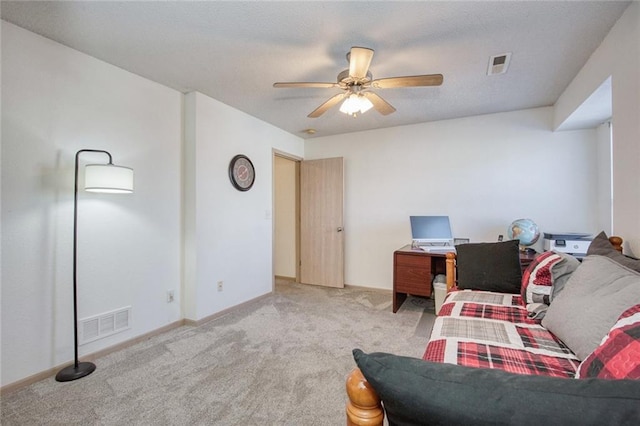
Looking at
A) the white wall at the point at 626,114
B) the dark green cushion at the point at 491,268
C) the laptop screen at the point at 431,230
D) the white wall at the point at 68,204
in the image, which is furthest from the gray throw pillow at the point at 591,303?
the white wall at the point at 68,204

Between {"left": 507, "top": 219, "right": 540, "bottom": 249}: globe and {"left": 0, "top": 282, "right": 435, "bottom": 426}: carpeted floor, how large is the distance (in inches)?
49.6

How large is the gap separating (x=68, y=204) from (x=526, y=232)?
423 cm

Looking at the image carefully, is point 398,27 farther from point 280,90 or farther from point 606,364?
point 606,364

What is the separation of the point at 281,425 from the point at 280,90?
2.74 m

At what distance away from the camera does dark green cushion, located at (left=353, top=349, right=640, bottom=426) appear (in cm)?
47

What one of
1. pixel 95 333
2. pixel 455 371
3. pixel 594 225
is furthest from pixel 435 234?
pixel 95 333

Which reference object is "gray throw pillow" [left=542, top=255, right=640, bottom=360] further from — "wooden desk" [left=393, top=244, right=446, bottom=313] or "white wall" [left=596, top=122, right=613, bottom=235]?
"white wall" [left=596, top=122, right=613, bottom=235]

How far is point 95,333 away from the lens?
7.69ft

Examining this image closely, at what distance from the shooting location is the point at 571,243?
9.70 ft

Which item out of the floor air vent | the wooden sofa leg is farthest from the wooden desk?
the wooden sofa leg

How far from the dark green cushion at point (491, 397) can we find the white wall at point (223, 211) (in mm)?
2812

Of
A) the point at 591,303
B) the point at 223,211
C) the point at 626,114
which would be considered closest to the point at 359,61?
the point at 626,114

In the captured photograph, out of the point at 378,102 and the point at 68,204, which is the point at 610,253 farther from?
the point at 68,204

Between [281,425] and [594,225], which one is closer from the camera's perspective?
[281,425]
